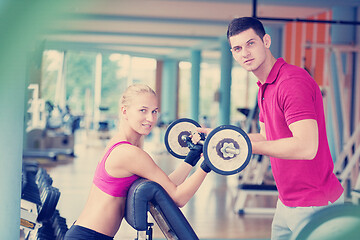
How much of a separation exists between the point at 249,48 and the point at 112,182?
27.0 inches

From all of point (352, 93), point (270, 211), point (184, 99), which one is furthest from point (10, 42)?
point (184, 99)

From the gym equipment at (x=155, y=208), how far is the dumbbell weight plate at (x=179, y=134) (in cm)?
42

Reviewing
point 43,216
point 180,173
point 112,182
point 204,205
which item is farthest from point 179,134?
point 204,205

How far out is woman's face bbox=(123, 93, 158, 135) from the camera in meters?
1.74

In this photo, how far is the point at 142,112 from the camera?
1.74 metres

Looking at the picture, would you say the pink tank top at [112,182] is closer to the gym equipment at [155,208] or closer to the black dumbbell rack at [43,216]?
the gym equipment at [155,208]

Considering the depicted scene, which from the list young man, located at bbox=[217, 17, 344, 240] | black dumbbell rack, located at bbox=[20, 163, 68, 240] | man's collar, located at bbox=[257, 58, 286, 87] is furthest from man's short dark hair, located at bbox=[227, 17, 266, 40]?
black dumbbell rack, located at bbox=[20, 163, 68, 240]

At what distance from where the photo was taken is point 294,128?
4.86 feet

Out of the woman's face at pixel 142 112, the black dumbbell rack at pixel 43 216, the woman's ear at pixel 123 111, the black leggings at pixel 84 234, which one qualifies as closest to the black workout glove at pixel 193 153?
the woman's face at pixel 142 112

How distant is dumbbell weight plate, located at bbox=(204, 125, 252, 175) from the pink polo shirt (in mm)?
163

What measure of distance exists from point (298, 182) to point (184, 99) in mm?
15963

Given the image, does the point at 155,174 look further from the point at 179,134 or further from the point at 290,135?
the point at 290,135

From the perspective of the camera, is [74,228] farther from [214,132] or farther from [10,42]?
[10,42]

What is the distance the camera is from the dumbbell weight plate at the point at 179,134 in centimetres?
200
